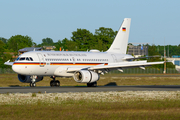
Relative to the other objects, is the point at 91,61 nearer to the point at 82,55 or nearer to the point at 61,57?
the point at 82,55

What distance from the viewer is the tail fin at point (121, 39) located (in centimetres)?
4984

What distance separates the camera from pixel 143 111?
17.7m

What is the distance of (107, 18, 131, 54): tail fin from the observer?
4984cm

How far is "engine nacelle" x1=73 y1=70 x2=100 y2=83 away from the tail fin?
1242cm

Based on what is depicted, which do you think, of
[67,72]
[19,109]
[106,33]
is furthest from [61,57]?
[106,33]

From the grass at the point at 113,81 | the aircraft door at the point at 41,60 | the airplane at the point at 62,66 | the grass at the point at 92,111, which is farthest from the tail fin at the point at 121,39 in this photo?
the grass at the point at 92,111

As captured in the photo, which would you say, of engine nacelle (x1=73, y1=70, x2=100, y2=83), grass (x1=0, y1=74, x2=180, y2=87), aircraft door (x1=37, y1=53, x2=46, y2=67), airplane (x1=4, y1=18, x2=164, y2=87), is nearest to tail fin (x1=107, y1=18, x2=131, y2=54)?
airplane (x1=4, y1=18, x2=164, y2=87)

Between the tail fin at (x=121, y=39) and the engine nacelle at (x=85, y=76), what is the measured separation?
12.4 m

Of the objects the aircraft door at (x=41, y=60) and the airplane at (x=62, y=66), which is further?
the aircraft door at (x=41, y=60)

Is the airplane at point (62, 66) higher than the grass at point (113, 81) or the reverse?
higher

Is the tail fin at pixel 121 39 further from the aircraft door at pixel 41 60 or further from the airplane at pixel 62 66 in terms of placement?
the aircraft door at pixel 41 60

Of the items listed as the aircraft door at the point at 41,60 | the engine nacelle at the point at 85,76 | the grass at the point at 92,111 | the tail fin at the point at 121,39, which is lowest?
the grass at the point at 92,111

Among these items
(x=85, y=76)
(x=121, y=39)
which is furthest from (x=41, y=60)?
(x=121, y=39)

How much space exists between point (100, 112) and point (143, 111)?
7.88ft
